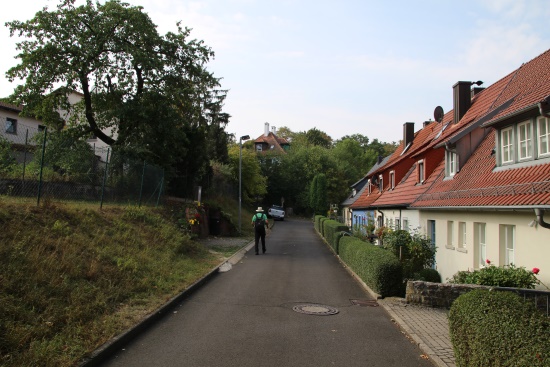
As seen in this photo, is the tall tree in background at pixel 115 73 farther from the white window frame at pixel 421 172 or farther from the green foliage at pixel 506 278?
the green foliage at pixel 506 278

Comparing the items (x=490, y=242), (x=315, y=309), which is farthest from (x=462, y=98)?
(x=315, y=309)

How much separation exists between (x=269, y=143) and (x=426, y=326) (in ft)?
262

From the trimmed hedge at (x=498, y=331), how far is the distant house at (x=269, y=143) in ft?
246

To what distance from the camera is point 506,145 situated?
11117 millimetres

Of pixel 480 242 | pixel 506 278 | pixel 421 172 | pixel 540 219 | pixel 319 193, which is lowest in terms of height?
pixel 506 278

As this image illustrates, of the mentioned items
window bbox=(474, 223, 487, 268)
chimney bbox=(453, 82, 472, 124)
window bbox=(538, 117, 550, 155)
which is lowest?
window bbox=(474, 223, 487, 268)

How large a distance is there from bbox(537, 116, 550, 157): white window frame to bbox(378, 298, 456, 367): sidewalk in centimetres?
416

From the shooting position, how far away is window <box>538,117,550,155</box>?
30.1 ft

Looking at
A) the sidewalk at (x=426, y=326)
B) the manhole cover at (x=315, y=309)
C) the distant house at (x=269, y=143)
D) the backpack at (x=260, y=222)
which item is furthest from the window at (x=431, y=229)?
the distant house at (x=269, y=143)

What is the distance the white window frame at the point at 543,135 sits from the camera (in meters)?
9.16

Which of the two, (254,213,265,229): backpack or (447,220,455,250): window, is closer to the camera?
(447,220,455,250): window

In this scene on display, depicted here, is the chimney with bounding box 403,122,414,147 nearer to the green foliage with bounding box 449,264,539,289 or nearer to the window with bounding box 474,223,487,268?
the window with bounding box 474,223,487,268

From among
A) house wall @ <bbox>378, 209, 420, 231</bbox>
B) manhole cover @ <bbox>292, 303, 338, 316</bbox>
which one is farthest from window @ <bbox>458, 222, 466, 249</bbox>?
manhole cover @ <bbox>292, 303, 338, 316</bbox>

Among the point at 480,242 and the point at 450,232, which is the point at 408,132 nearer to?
the point at 450,232
